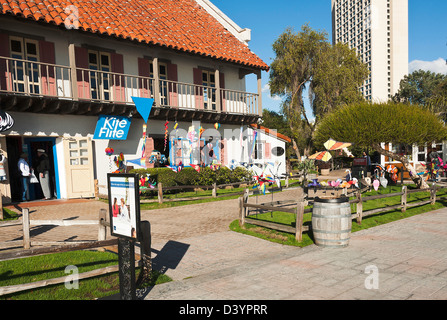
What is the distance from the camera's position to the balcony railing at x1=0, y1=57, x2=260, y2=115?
11.6m

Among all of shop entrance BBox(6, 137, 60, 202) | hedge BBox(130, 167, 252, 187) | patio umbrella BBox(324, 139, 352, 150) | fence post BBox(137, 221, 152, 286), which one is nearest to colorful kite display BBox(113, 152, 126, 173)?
hedge BBox(130, 167, 252, 187)

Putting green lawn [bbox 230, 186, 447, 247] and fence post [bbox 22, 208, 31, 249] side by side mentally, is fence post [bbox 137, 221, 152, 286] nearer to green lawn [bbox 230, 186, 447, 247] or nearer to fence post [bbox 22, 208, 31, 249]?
fence post [bbox 22, 208, 31, 249]


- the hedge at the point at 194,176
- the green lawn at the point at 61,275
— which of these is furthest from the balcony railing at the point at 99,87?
the green lawn at the point at 61,275

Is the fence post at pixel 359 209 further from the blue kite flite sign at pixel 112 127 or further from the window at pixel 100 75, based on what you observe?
the window at pixel 100 75

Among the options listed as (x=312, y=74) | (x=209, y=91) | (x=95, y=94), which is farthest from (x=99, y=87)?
(x=312, y=74)

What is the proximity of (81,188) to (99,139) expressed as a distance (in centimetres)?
215

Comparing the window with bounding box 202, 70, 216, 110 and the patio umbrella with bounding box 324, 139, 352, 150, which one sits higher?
the window with bounding box 202, 70, 216, 110

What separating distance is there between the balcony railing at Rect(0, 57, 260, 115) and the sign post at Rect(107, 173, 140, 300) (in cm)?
911

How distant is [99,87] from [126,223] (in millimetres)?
11237

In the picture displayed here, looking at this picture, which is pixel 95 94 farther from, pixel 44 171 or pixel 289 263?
pixel 289 263

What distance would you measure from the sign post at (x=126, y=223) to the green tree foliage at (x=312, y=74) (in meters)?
24.3

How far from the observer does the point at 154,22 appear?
1574 cm
